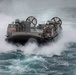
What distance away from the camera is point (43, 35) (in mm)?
58719

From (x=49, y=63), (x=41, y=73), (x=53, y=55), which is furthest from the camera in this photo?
(x=53, y=55)

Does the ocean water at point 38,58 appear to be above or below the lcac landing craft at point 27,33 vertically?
below

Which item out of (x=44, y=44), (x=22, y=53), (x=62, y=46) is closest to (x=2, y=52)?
(x=22, y=53)

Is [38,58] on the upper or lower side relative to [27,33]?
lower

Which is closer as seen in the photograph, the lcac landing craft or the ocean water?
the ocean water

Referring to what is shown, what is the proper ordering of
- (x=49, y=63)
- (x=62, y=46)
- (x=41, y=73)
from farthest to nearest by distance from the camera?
(x=62, y=46), (x=49, y=63), (x=41, y=73)

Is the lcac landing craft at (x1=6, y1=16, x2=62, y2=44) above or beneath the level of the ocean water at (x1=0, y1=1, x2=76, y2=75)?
above

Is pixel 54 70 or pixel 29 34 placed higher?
pixel 29 34

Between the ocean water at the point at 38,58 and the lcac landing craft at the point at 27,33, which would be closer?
the ocean water at the point at 38,58

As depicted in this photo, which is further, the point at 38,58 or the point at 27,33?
the point at 27,33

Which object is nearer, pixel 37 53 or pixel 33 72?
pixel 33 72

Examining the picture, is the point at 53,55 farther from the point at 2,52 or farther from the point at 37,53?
the point at 2,52

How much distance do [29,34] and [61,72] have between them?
49.1ft

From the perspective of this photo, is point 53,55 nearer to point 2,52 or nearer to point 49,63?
point 49,63
